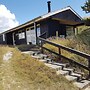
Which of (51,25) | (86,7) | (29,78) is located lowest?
(29,78)

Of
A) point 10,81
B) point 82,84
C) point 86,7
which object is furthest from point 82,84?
point 86,7

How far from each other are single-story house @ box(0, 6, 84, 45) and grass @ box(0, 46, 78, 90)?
1076 cm

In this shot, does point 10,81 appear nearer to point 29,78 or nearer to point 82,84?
point 29,78

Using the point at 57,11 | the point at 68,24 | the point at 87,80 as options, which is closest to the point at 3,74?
the point at 87,80

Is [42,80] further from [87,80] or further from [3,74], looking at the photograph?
[87,80]

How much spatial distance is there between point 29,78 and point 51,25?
48.3 feet

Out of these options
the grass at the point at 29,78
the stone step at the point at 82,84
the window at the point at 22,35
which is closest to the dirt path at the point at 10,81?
the grass at the point at 29,78

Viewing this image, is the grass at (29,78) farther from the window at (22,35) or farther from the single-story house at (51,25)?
the window at (22,35)

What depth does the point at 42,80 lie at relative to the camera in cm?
789

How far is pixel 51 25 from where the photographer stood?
2219cm

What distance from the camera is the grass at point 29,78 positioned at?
723 centimetres

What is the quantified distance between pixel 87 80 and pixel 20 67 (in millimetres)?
2997

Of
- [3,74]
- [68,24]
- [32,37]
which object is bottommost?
[3,74]

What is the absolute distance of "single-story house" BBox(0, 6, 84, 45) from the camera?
2139 cm
